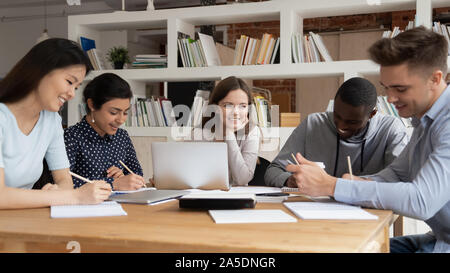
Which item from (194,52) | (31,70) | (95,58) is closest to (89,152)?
(31,70)

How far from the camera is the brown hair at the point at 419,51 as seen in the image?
1571 millimetres

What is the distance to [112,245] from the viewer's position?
115 centimetres

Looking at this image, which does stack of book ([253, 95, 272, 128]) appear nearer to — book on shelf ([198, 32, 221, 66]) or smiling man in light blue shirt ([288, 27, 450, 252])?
book on shelf ([198, 32, 221, 66])

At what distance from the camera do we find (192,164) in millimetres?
1973

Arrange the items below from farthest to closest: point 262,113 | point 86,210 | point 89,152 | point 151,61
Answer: point 151,61
point 262,113
point 89,152
point 86,210

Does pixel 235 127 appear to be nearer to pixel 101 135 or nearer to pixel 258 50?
pixel 101 135

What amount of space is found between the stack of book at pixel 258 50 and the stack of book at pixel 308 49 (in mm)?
151

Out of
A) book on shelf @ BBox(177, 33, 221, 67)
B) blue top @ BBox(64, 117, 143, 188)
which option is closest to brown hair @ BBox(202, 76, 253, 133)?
blue top @ BBox(64, 117, 143, 188)

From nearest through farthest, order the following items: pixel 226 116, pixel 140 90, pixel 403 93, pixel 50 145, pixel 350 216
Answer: pixel 350 216 → pixel 403 93 → pixel 50 145 → pixel 226 116 → pixel 140 90

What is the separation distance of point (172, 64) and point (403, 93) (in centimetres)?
259

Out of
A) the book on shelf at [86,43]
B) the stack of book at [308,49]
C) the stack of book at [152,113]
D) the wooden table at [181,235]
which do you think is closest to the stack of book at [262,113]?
the stack of book at [308,49]

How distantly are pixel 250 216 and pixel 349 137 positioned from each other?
44.2 inches
